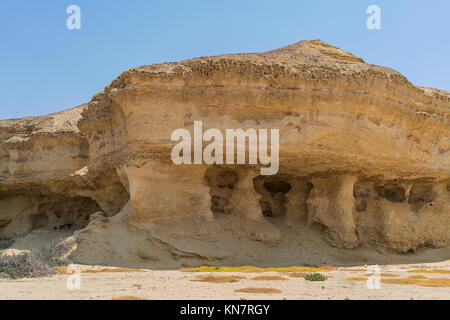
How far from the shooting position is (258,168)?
45.7ft

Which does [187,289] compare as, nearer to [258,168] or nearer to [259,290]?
[259,290]

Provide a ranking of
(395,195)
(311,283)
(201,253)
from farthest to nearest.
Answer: (395,195) < (201,253) < (311,283)

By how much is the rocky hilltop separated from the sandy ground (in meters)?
3.15

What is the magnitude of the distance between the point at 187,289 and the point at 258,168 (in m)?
7.09

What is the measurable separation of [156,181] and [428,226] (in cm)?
1032

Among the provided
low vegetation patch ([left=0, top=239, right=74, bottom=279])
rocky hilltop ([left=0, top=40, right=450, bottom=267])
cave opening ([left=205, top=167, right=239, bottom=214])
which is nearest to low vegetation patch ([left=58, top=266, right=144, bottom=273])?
low vegetation patch ([left=0, top=239, right=74, bottom=279])

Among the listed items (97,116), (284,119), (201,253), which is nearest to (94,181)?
(97,116)

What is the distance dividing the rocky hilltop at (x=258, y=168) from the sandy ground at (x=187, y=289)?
10.3 ft

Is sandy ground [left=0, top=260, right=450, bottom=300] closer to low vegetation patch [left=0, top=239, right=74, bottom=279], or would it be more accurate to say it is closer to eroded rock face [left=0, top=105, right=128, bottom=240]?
low vegetation patch [left=0, top=239, right=74, bottom=279]

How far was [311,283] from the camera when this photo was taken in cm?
830

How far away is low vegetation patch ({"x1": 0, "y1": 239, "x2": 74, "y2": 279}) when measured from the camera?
948 cm

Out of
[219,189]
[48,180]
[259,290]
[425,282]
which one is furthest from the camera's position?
[48,180]

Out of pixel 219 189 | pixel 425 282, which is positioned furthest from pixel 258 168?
pixel 425 282

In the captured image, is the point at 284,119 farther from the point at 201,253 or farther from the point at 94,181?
the point at 94,181
